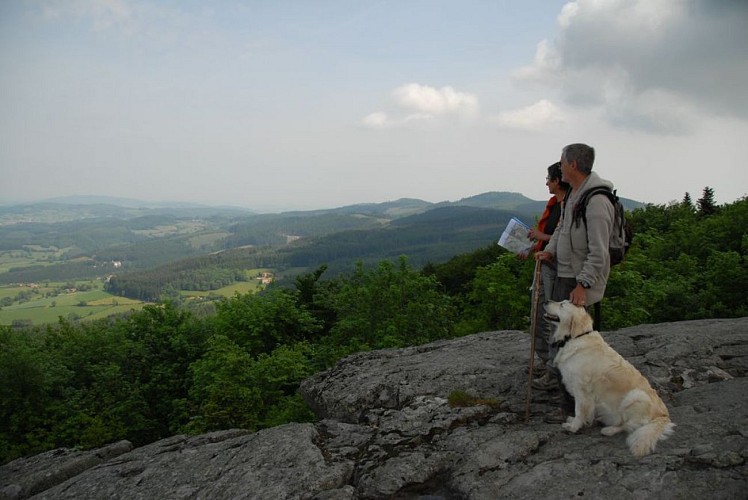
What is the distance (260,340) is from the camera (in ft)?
68.7

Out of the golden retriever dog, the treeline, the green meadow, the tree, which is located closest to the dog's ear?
the golden retriever dog

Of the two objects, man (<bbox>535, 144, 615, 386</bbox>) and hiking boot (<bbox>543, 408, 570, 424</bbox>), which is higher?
man (<bbox>535, 144, 615, 386</bbox>)

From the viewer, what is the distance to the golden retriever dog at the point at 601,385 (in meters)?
4.51

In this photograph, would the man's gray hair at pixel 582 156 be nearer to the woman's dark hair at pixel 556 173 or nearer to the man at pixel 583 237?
the man at pixel 583 237

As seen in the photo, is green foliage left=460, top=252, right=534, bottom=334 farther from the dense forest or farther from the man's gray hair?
the man's gray hair

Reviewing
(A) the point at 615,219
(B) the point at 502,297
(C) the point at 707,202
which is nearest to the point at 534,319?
(A) the point at 615,219

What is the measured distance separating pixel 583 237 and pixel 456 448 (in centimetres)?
301

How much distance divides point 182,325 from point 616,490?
22.0m

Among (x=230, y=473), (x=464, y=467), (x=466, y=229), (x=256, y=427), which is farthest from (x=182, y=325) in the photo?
(x=466, y=229)

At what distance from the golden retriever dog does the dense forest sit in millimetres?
9380

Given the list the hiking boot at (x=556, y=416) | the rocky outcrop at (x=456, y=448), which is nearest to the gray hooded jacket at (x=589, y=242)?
the hiking boot at (x=556, y=416)

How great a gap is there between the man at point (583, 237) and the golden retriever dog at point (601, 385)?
327mm

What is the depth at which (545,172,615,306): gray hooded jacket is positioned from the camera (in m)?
4.80

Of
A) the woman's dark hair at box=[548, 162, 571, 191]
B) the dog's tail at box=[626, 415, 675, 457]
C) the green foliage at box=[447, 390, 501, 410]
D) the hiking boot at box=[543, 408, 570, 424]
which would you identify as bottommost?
the green foliage at box=[447, 390, 501, 410]
